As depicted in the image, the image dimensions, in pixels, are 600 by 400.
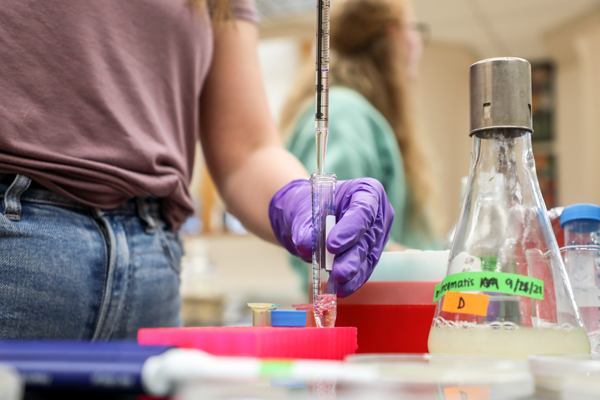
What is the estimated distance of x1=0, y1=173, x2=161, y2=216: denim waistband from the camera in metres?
0.56

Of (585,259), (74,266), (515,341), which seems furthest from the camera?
(74,266)

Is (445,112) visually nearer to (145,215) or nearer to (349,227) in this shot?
(145,215)

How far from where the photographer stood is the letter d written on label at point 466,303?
0.36 m

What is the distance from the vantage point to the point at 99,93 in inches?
24.5

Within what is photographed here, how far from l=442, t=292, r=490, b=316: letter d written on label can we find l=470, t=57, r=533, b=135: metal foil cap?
0.13m

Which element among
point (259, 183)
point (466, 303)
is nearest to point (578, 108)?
point (259, 183)

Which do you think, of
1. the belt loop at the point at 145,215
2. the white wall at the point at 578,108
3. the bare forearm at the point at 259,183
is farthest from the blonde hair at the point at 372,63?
the white wall at the point at 578,108

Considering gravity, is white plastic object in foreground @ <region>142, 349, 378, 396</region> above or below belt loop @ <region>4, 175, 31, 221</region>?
below

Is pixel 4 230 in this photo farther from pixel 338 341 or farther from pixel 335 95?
pixel 335 95

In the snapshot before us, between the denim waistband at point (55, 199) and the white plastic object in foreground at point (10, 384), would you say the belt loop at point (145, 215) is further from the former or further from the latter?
the white plastic object in foreground at point (10, 384)

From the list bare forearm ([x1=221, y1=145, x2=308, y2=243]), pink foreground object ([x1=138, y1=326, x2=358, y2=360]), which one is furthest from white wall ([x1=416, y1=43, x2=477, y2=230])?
pink foreground object ([x1=138, y1=326, x2=358, y2=360])

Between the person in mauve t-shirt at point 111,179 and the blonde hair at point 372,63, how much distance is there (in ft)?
2.77

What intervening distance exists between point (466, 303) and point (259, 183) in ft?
1.41

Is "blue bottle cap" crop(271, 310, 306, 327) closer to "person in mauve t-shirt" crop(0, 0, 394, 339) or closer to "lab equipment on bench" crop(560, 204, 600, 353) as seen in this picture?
"person in mauve t-shirt" crop(0, 0, 394, 339)
